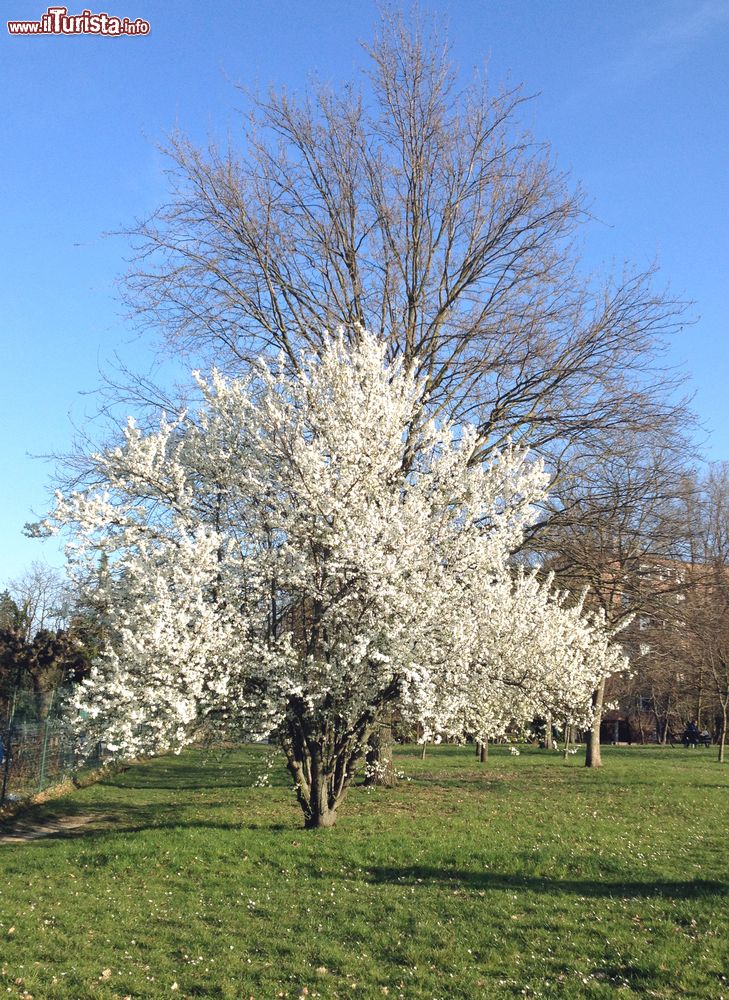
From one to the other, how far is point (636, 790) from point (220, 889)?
12.1 metres

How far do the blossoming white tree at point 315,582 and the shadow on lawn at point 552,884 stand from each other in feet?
6.05

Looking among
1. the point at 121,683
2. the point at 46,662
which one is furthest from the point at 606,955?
the point at 46,662

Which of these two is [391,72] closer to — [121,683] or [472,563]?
[472,563]

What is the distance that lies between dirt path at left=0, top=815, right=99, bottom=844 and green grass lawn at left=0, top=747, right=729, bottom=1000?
349mm

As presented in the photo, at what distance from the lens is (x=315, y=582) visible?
10.3m

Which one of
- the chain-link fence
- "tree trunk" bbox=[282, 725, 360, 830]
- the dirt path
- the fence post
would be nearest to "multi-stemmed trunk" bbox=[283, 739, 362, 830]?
"tree trunk" bbox=[282, 725, 360, 830]

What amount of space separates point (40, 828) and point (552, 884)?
8991mm

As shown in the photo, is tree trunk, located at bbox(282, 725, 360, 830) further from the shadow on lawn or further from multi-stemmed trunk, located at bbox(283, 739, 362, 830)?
the shadow on lawn

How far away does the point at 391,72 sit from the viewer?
57.7 ft

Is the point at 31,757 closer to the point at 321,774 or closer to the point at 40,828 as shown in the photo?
the point at 40,828

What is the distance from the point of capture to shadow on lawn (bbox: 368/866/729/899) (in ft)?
26.9

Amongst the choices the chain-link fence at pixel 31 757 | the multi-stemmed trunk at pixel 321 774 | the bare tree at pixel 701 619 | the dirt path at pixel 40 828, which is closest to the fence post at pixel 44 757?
the chain-link fence at pixel 31 757

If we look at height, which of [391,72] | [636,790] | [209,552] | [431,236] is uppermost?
[391,72]

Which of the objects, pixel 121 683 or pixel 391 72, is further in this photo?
pixel 391 72
